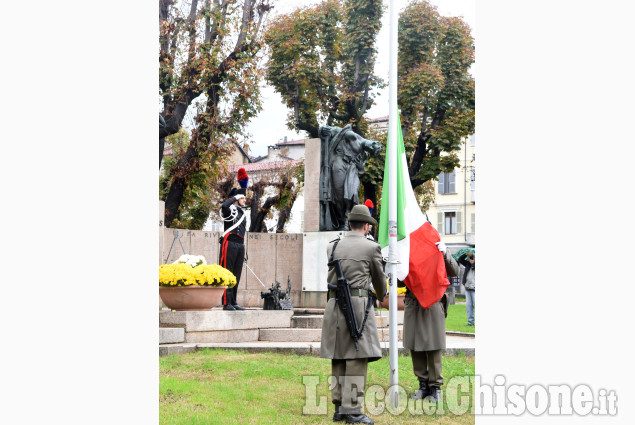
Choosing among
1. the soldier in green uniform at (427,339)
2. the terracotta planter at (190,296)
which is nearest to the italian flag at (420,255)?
the soldier in green uniform at (427,339)

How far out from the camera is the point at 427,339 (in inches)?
290

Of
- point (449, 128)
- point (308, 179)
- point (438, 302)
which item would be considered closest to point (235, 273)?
point (308, 179)

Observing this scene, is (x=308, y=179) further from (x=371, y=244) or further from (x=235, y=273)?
(x=371, y=244)

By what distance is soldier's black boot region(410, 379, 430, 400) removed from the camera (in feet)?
24.2

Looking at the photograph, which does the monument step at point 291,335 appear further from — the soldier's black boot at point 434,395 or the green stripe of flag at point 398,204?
the green stripe of flag at point 398,204

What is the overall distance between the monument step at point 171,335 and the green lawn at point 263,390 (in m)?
0.55

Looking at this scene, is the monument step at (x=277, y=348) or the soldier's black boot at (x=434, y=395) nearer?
the soldier's black boot at (x=434, y=395)

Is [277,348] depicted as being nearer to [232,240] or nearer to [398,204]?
[232,240]

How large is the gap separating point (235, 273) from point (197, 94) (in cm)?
A: 1178

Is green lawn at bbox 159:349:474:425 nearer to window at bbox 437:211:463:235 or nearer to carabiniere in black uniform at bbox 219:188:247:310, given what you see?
carabiniere in black uniform at bbox 219:188:247:310

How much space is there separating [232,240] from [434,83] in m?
16.5

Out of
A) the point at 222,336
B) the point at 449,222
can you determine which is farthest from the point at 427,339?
the point at 449,222

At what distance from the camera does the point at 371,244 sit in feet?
21.5

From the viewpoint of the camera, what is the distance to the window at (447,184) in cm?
4912
